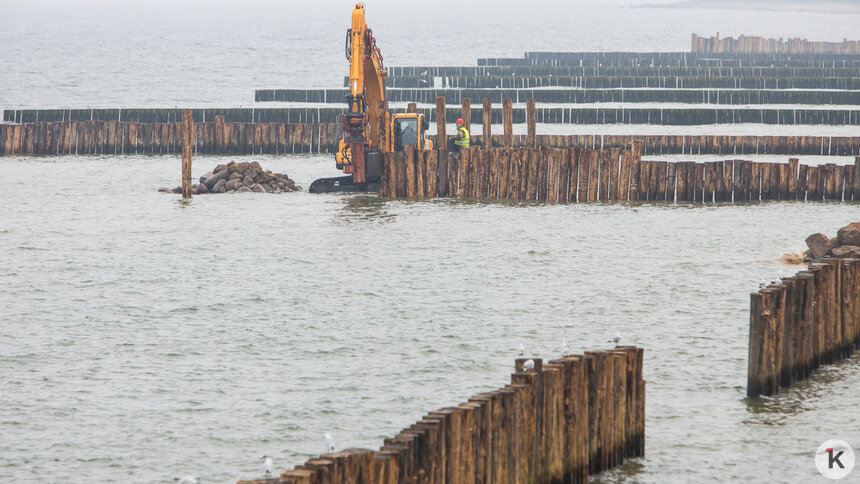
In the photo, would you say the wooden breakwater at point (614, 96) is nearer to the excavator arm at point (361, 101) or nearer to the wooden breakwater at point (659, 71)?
the wooden breakwater at point (659, 71)

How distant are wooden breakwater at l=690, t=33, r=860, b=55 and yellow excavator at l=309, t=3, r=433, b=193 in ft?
336

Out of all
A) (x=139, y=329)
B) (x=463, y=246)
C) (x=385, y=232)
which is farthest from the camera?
(x=385, y=232)

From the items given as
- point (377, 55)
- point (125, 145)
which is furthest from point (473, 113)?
point (377, 55)

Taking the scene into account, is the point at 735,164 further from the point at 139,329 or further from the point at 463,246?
the point at 139,329

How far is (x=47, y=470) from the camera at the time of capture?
14.2m

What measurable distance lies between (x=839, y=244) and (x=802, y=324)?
8899 mm

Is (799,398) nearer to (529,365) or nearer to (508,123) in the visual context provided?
(529,365)

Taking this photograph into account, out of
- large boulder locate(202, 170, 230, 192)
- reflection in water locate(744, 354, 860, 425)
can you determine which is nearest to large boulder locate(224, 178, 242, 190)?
large boulder locate(202, 170, 230, 192)

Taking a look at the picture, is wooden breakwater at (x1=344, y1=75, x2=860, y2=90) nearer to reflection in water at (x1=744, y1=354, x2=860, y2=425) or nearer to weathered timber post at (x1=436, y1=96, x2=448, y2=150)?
weathered timber post at (x1=436, y1=96, x2=448, y2=150)

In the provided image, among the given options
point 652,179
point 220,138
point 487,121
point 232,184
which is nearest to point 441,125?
point 487,121

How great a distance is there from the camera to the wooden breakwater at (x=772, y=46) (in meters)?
131

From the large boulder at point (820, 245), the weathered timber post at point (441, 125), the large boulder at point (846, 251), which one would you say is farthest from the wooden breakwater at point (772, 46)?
the large boulder at point (846, 251)

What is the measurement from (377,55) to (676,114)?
2881cm

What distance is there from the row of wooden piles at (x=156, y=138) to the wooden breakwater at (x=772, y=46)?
307 feet
